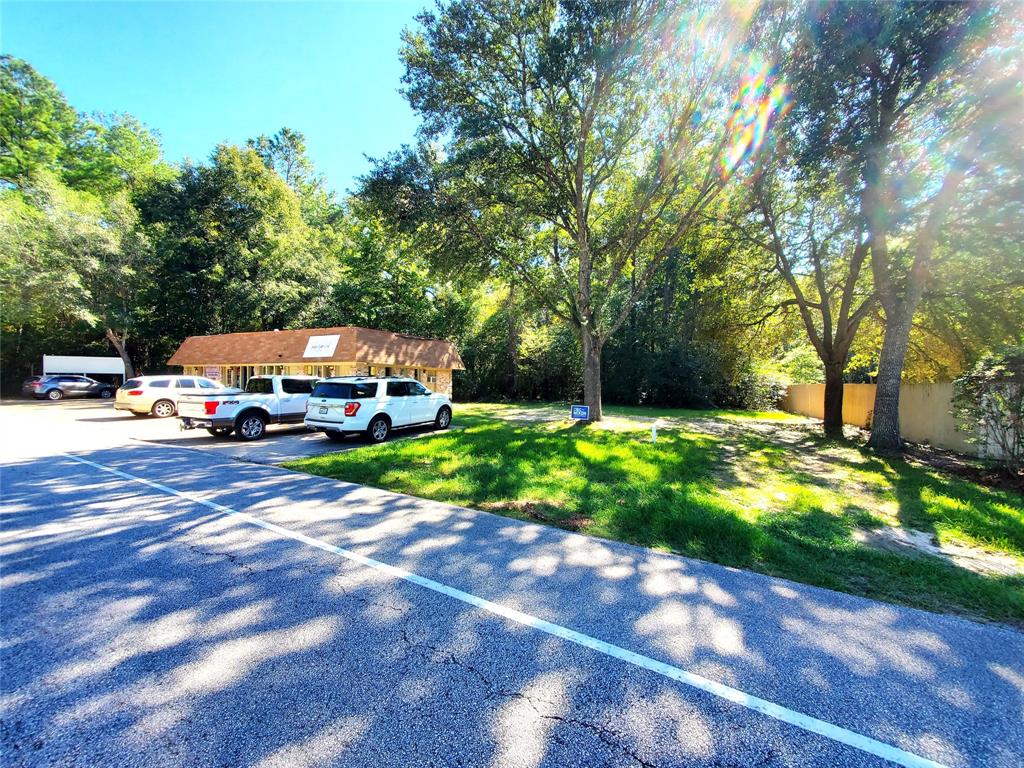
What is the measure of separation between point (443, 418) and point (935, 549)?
11721mm

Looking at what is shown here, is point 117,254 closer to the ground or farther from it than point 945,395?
farther from it

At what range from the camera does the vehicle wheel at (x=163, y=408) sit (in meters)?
17.6

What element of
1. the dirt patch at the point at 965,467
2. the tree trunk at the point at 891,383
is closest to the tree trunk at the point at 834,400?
the dirt patch at the point at 965,467

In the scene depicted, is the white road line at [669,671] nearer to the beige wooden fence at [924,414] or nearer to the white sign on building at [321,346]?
the beige wooden fence at [924,414]

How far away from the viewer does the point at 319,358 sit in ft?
70.4

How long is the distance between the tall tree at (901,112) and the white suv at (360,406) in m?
12.0

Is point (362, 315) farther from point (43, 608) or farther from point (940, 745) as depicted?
point (940, 745)

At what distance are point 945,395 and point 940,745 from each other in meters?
15.4

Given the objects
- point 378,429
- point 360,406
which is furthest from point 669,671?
point 378,429

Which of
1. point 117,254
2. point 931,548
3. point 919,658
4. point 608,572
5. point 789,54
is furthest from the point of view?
point 117,254

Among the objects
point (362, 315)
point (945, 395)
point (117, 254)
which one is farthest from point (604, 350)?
point (117, 254)

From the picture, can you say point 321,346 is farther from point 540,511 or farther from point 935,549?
point 935,549

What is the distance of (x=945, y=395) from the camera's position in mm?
13008

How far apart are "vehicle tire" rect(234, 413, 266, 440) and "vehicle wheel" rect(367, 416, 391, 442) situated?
3.64 m
